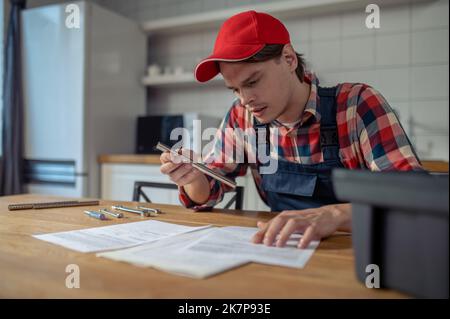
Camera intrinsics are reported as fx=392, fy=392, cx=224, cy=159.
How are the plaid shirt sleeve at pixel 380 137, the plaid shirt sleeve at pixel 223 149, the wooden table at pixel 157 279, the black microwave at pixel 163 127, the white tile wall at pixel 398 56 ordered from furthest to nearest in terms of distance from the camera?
1. the black microwave at pixel 163 127
2. the white tile wall at pixel 398 56
3. the plaid shirt sleeve at pixel 223 149
4. the plaid shirt sleeve at pixel 380 137
5. the wooden table at pixel 157 279

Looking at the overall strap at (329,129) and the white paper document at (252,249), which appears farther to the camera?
the overall strap at (329,129)

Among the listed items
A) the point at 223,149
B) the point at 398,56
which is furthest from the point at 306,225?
the point at 398,56

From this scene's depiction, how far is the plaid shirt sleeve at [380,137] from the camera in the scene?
919 mm

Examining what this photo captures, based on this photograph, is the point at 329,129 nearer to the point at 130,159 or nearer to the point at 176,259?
the point at 176,259

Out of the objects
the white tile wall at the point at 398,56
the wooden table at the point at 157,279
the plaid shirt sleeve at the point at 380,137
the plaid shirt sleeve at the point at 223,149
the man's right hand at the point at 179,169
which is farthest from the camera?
the white tile wall at the point at 398,56

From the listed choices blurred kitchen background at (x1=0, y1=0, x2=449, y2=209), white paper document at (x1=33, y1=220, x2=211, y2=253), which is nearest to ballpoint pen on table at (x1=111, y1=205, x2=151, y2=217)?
white paper document at (x1=33, y1=220, x2=211, y2=253)

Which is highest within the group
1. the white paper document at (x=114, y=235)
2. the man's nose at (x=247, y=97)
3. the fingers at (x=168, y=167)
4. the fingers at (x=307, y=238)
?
the man's nose at (x=247, y=97)

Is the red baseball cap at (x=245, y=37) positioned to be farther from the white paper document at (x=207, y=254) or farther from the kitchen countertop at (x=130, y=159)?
the kitchen countertop at (x=130, y=159)

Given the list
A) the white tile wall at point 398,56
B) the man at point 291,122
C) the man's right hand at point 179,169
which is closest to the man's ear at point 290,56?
the man at point 291,122

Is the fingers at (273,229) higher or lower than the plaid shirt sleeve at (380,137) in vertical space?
lower

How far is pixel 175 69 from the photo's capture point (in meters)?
2.94

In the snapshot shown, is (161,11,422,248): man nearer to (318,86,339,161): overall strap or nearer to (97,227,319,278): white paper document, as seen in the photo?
(318,86,339,161): overall strap

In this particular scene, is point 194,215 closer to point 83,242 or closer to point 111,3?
point 83,242

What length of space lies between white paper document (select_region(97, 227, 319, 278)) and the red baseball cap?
0.46 metres
